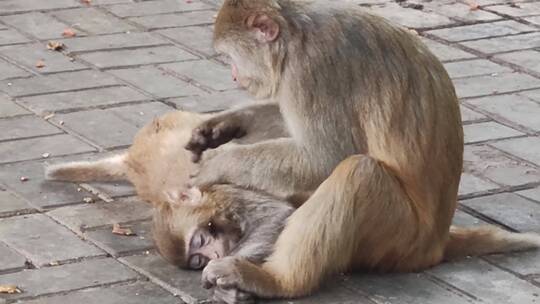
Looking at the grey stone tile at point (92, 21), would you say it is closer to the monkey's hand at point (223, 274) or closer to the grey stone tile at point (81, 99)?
the grey stone tile at point (81, 99)

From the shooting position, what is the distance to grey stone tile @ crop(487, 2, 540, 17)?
10758mm

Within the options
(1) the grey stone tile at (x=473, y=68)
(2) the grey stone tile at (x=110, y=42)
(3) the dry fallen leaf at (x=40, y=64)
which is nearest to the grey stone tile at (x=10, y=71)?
(3) the dry fallen leaf at (x=40, y=64)

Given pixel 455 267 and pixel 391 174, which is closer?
pixel 391 174

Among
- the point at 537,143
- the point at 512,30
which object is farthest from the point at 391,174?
the point at 512,30

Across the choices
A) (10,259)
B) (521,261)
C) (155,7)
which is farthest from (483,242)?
(155,7)

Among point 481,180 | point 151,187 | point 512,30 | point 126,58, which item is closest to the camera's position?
point 151,187

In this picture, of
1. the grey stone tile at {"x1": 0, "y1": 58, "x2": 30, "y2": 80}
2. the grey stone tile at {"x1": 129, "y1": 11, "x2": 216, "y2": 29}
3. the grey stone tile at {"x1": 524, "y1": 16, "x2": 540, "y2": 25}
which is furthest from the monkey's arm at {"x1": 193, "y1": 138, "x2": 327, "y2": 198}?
the grey stone tile at {"x1": 524, "y1": 16, "x2": 540, "y2": 25}

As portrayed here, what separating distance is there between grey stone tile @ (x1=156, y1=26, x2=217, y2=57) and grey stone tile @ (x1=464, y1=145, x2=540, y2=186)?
2.33 metres

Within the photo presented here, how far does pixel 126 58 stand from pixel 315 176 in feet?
11.4

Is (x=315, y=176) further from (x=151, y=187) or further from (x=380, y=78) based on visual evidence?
(x=151, y=187)

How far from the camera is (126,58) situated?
9250 mm

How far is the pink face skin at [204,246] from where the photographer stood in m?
6.13

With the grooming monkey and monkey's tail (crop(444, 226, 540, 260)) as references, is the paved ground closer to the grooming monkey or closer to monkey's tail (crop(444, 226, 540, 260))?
monkey's tail (crop(444, 226, 540, 260))

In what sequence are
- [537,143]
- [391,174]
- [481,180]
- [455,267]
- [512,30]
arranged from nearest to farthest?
[391,174]
[455,267]
[481,180]
[537,143]
[512,30]
